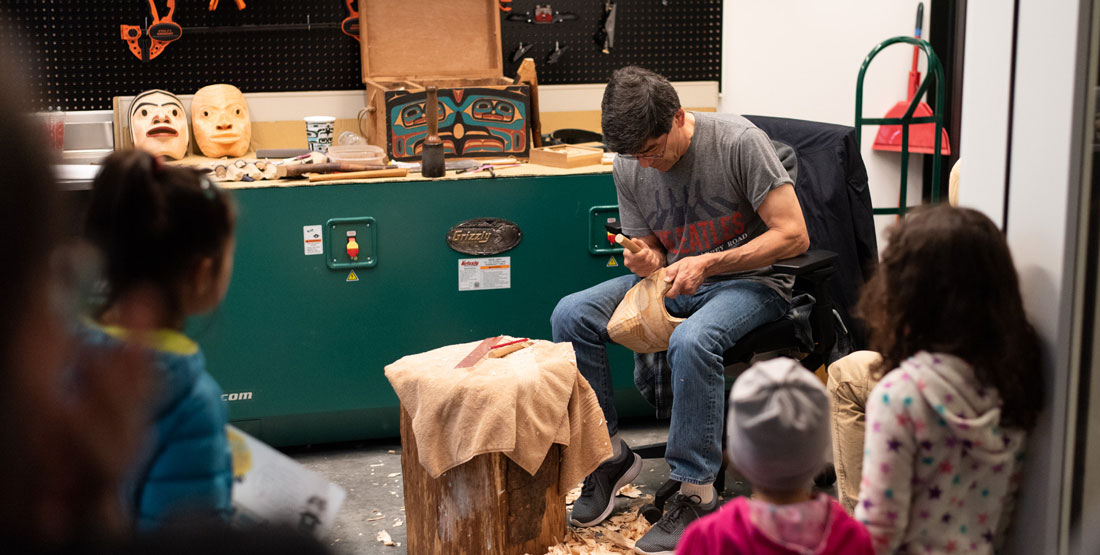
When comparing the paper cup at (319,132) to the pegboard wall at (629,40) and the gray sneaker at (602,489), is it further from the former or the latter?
the gray sneaker at (602,489)

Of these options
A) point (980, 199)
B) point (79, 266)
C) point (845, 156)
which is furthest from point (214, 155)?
point (79, 266)

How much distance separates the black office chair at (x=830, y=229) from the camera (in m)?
2.78

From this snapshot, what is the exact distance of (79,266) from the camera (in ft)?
1.93

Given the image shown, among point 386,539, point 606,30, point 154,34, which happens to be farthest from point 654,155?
point 154,34

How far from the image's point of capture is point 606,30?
4.20 meters

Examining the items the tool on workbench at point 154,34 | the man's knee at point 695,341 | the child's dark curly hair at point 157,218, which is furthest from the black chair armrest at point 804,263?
the tool on workbench at point 154,34

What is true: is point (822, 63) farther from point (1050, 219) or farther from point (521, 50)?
point (1050, 219)

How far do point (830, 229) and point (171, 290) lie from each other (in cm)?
227

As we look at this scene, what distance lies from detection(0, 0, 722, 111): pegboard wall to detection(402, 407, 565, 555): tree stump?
1937mm

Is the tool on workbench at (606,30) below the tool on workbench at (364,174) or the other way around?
the other way around

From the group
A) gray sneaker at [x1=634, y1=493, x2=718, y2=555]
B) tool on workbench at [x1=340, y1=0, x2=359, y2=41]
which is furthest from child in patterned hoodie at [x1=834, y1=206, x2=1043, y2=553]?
tool on workbench at [x1=340, y1=0, x2=359, y2=41]

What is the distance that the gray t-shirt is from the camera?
9.02 feet

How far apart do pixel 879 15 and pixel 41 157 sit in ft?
12.1

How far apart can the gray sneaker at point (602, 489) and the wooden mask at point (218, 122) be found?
6.20 feet
